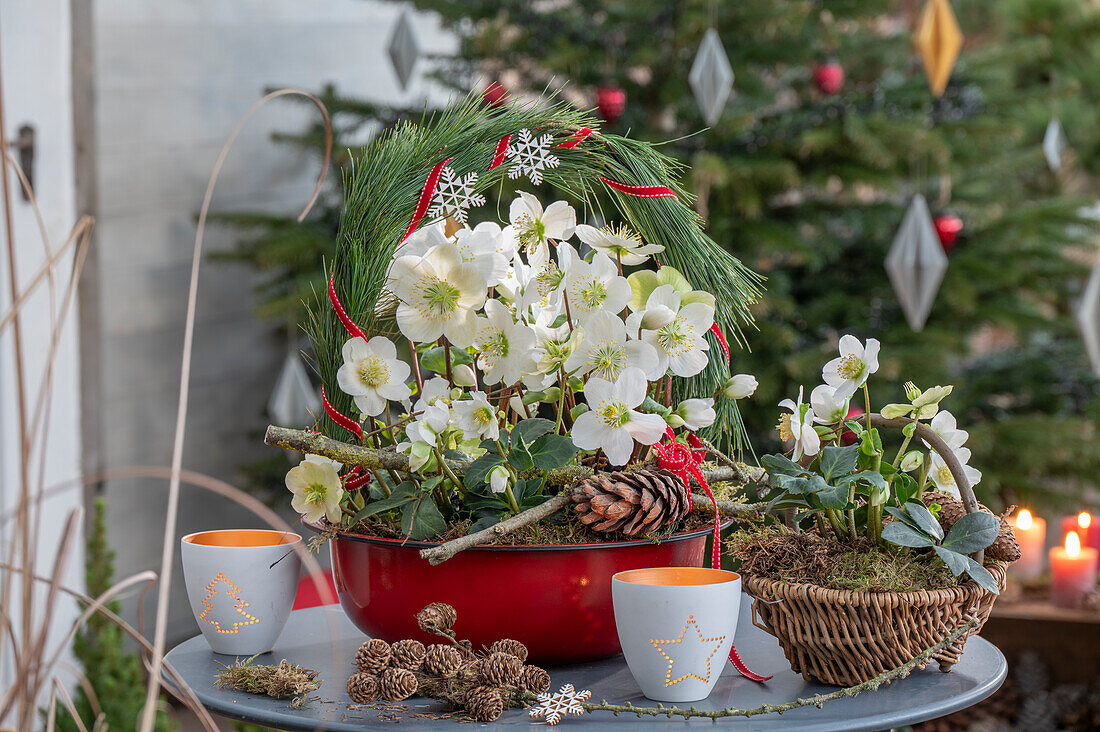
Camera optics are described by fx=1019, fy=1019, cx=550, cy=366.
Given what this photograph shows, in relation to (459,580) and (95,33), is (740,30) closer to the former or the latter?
(95,33)

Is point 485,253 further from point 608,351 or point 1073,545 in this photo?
point 1073,545

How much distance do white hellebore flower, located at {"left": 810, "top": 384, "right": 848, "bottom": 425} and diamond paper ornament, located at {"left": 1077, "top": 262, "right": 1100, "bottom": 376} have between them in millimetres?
1562

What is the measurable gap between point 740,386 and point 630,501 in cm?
13

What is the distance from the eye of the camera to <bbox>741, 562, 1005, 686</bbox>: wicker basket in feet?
1.88

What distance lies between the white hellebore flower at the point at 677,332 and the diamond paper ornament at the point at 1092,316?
5.33 ft

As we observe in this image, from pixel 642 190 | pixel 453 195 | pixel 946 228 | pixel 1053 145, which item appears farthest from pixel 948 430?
pixel 1053 145

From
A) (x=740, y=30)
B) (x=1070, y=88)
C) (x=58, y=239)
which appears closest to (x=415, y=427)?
(x=58, y=239)

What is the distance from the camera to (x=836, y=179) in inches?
82.2

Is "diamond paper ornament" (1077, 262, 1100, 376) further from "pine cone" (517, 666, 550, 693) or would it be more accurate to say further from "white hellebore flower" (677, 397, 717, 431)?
"pine cone" (517, 666, 550, 693)

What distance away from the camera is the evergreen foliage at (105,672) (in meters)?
1.26

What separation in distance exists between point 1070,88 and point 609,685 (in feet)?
7.58

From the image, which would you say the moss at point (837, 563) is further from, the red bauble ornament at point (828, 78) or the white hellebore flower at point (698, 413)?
the red bauble ornament at point (828, 78)

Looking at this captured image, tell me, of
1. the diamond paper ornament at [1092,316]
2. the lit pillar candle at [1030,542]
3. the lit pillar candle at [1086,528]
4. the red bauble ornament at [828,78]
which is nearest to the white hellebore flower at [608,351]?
the lit pillar candle at [1030,542]

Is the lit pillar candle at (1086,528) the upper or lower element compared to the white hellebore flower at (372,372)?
lower
